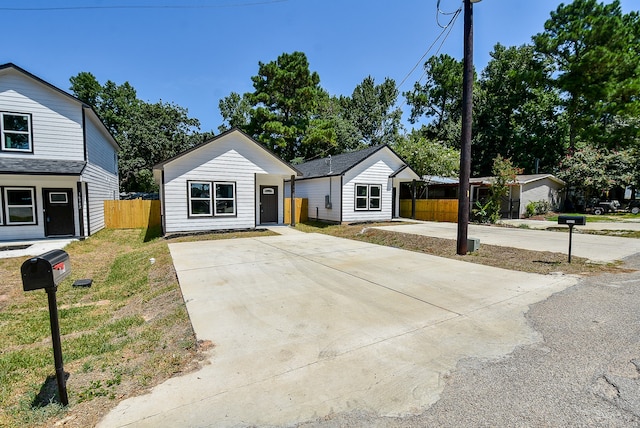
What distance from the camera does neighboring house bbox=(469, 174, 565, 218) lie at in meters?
22.8

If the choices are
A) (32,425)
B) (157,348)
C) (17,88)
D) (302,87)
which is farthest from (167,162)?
(302,87)

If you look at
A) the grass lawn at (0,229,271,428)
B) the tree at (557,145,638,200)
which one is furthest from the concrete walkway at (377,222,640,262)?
the tree at (557,145,638,200)

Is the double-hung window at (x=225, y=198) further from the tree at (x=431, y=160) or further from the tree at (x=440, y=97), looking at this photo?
the tree at (x=440, y=97)

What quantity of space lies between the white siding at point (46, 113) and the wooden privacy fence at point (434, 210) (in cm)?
1949

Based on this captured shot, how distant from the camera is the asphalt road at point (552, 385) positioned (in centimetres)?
233

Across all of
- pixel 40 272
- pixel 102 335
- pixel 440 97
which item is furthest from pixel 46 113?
pixel 440 97

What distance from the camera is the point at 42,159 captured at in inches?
472

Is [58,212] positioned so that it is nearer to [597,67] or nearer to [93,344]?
[93,344]

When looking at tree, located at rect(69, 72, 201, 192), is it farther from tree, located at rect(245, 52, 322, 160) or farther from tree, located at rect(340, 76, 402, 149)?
tree, located at rect(340, 76, 402, 149)

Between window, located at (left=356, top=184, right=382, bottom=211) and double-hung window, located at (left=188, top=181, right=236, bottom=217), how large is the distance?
7373 mm

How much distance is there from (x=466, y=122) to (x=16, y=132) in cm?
1588

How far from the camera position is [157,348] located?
366 centimetres

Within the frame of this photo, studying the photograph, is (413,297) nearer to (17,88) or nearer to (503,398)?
(503,398)

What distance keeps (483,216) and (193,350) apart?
19645mm
